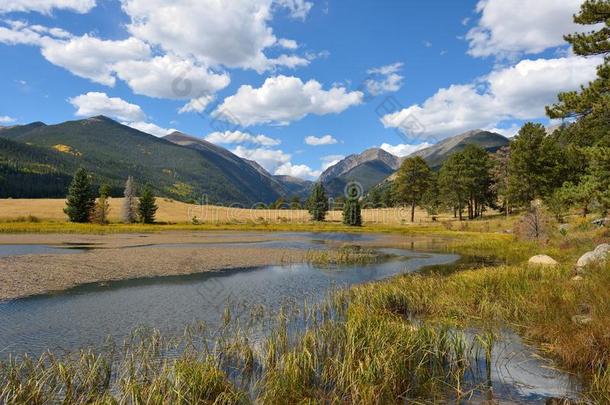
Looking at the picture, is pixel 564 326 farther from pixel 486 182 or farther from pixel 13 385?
pixel 486 182

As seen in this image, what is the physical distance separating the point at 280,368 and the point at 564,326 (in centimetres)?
933

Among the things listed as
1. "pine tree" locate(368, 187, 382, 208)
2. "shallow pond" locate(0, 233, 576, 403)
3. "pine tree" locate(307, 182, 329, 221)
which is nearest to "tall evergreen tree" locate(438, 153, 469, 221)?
"pine tree" locate(307, 182, 329, 221)

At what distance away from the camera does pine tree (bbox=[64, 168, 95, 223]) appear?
88.6m

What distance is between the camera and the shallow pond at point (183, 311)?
11.6 meters

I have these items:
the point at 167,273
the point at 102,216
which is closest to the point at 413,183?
the point at 102,216

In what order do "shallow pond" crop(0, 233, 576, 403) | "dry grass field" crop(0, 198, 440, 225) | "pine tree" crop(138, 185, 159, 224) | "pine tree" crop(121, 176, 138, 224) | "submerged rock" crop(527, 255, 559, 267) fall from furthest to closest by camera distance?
"dry grass field" crop(0, 198, 440, 225), "pine tree" crop(138, 185, 159, 224), "pine tree" crop(121, 176, 138, 224), "submerged rock" crop(527, 255, 559, 267), "shallow pond" crop(0, 233, 576, 403)

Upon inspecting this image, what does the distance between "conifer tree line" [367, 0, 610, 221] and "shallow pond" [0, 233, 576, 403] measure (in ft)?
45.3

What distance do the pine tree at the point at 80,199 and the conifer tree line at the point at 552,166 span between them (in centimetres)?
7462

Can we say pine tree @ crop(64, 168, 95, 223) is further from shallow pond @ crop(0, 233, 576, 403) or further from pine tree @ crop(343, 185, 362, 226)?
shallow pond @ crop(0, 233, 576, 403)

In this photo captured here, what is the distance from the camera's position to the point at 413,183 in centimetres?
10531

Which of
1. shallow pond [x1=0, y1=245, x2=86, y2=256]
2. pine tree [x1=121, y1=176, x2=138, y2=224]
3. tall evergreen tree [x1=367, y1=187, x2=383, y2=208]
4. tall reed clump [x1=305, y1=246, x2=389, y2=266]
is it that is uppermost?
tall evergreen tree [x1=367, y1=187, x2=383, y2=208]

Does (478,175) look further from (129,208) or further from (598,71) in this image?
(129,208)

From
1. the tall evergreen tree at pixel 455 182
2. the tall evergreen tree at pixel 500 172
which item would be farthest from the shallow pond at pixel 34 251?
the tall evergreen tree at pixel 500 172

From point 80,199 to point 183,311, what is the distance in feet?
273
